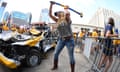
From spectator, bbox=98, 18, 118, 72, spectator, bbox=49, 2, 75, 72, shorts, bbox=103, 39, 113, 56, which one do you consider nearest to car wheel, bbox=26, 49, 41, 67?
spectator, bbox=49, 2, 75, 72

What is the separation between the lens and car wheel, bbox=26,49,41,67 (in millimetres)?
8289

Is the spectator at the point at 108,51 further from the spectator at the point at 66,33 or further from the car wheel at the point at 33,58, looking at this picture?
the car wheel at the point at 33,58

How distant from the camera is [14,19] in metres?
28.1

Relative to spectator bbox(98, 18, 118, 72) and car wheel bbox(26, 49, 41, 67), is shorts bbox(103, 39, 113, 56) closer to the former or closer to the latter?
spectator bbox(98, 18, 118, 72)

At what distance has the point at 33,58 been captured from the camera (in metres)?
8.46

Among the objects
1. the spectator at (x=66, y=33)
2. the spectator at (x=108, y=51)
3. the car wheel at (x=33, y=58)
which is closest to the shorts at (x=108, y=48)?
the spectator at (x=108, y=51)

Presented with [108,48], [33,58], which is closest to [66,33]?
[108,48]

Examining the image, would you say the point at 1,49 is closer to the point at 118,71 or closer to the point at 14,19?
the point at 118,71

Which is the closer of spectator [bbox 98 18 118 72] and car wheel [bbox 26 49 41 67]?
spectator [bbox 98 18 118 72]

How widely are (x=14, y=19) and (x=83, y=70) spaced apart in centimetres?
2105

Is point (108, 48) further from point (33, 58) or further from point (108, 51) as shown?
point (33, 58)

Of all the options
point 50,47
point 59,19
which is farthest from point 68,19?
point 50,47

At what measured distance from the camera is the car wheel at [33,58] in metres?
8.29

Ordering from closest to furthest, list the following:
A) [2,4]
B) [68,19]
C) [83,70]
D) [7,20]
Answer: [68,19] → [83,70] → [2,4] → [7,20]
